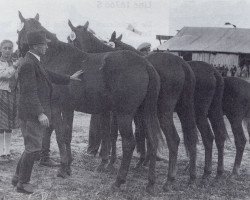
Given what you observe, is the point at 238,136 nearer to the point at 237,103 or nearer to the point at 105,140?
the point at 237,103

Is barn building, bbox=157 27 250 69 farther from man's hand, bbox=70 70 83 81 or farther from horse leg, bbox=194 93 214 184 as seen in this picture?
man's hand, bbox=70 70 83 81

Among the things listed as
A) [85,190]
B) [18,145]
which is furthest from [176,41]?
[85,190]

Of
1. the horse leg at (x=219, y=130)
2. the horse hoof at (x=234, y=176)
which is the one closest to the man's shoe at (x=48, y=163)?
the horse leg at (x=219, y=130)

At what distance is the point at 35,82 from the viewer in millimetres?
5059

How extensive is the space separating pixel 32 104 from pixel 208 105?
308 centimetres

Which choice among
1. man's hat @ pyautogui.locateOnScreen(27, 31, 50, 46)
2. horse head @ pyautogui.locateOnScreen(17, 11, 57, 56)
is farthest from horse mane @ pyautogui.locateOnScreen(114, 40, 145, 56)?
man's hat @ pyautogui.locateOnScreen(27, 31, 50, 46)

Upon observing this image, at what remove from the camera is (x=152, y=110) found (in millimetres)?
6066

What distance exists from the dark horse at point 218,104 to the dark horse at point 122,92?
1.06 meters

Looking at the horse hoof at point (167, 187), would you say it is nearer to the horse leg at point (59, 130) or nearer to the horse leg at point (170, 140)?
the horse leg at point (170, 140)

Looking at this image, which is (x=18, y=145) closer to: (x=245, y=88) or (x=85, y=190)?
(x=85, y=190)

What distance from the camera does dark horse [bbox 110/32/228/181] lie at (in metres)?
6.72

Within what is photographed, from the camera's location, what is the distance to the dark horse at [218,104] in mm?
6734

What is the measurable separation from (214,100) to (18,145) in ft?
14.7

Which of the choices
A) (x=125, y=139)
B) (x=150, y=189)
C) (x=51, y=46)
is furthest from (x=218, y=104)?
(x=51, y=46)
